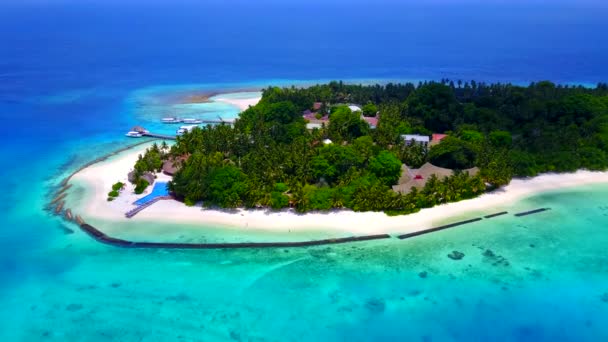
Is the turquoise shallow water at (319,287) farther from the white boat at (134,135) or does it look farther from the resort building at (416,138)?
the white boat at (134,135)

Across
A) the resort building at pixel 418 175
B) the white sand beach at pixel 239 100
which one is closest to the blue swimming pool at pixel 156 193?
the resort building at pixel 418 175

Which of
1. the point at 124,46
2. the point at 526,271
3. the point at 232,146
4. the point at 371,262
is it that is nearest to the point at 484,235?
the point at 526,271

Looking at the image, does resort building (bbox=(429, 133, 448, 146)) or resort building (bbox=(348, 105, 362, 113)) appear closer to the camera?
resort building (bbox=(429, 133, 448, 146))

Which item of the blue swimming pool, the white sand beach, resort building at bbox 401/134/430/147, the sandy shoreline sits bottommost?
the sandy shoreline

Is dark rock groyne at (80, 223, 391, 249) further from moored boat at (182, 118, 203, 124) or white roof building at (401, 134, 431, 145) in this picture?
moored boat at (182, 118, 203, 124)

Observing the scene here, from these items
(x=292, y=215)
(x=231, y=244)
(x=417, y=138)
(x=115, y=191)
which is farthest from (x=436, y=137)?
(x=115, y=191)

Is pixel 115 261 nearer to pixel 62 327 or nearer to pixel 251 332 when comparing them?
pixel 62 327

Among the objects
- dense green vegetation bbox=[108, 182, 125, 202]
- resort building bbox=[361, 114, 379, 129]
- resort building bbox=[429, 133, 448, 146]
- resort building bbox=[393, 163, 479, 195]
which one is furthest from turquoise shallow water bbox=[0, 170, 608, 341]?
resort building bbox=[361, 114, 379, 129]
